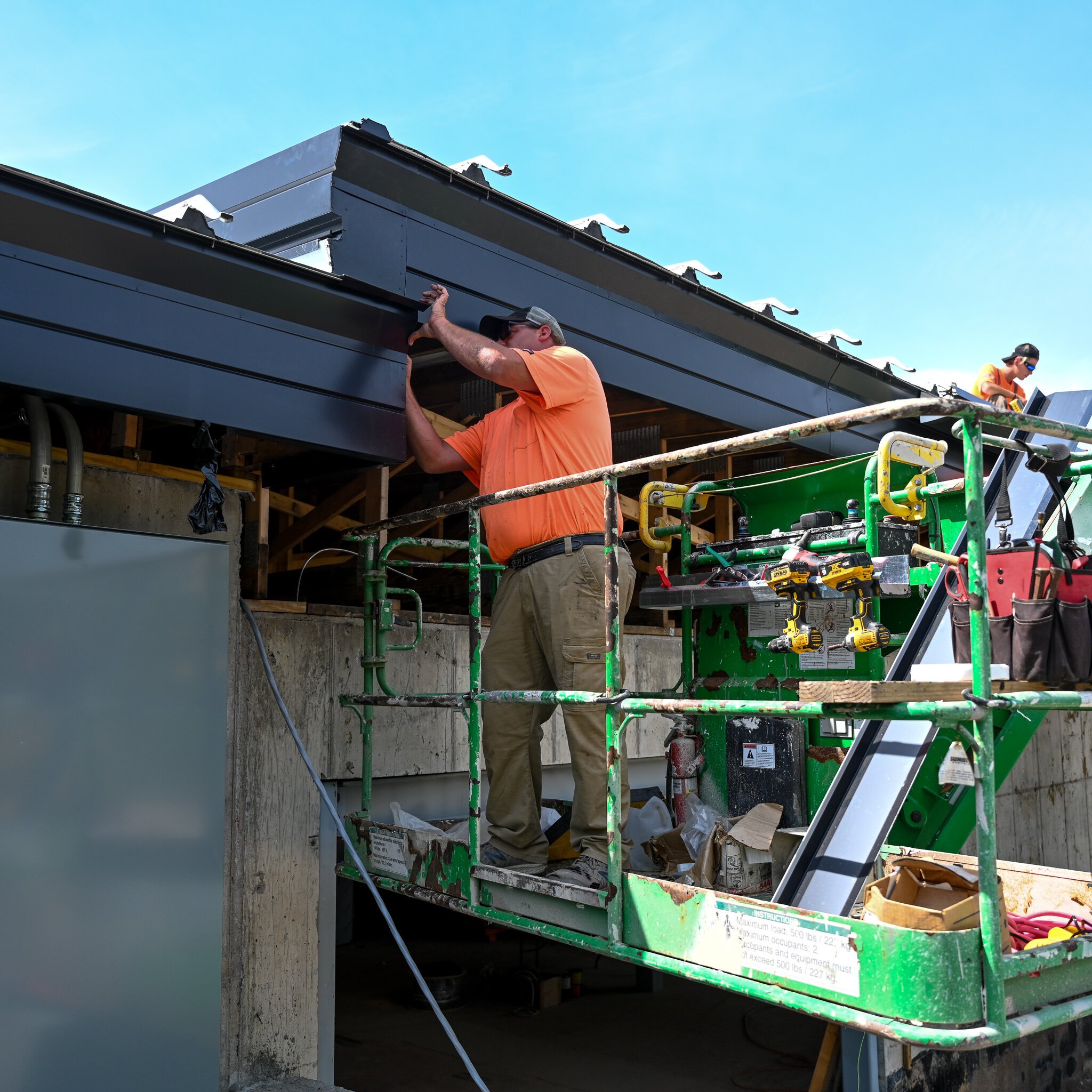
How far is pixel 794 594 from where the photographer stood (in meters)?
4.02

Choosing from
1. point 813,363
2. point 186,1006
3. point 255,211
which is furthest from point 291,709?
point 813,363

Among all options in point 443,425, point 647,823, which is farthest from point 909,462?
point 443,425

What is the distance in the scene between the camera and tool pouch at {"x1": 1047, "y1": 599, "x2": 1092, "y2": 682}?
3186mm

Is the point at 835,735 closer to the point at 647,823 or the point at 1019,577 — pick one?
the point at 647,823

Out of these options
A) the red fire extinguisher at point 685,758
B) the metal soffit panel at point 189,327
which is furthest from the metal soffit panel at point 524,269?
the red fire extinguisher at point 685,758

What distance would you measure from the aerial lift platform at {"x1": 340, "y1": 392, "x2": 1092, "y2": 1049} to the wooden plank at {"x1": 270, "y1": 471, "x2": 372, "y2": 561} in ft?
3.72

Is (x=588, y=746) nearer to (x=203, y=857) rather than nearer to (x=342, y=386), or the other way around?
(x=203, y=857)

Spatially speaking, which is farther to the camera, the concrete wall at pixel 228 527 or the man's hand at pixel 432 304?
the man's hand at pixel 432 304

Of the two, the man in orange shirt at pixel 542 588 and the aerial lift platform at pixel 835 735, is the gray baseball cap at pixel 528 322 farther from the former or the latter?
the aerial lift platform at pixel 835 735

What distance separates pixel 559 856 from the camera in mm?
4422

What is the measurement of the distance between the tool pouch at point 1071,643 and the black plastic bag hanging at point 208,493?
3.23m

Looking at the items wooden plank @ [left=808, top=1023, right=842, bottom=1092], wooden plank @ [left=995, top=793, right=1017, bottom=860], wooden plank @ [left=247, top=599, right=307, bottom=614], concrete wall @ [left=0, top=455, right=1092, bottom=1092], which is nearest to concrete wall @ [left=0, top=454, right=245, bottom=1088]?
concrete wall @ [left=0, top=455, right=1092, bottom=1092]

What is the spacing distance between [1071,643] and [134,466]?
3.79 m

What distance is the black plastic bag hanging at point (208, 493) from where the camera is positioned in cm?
420
